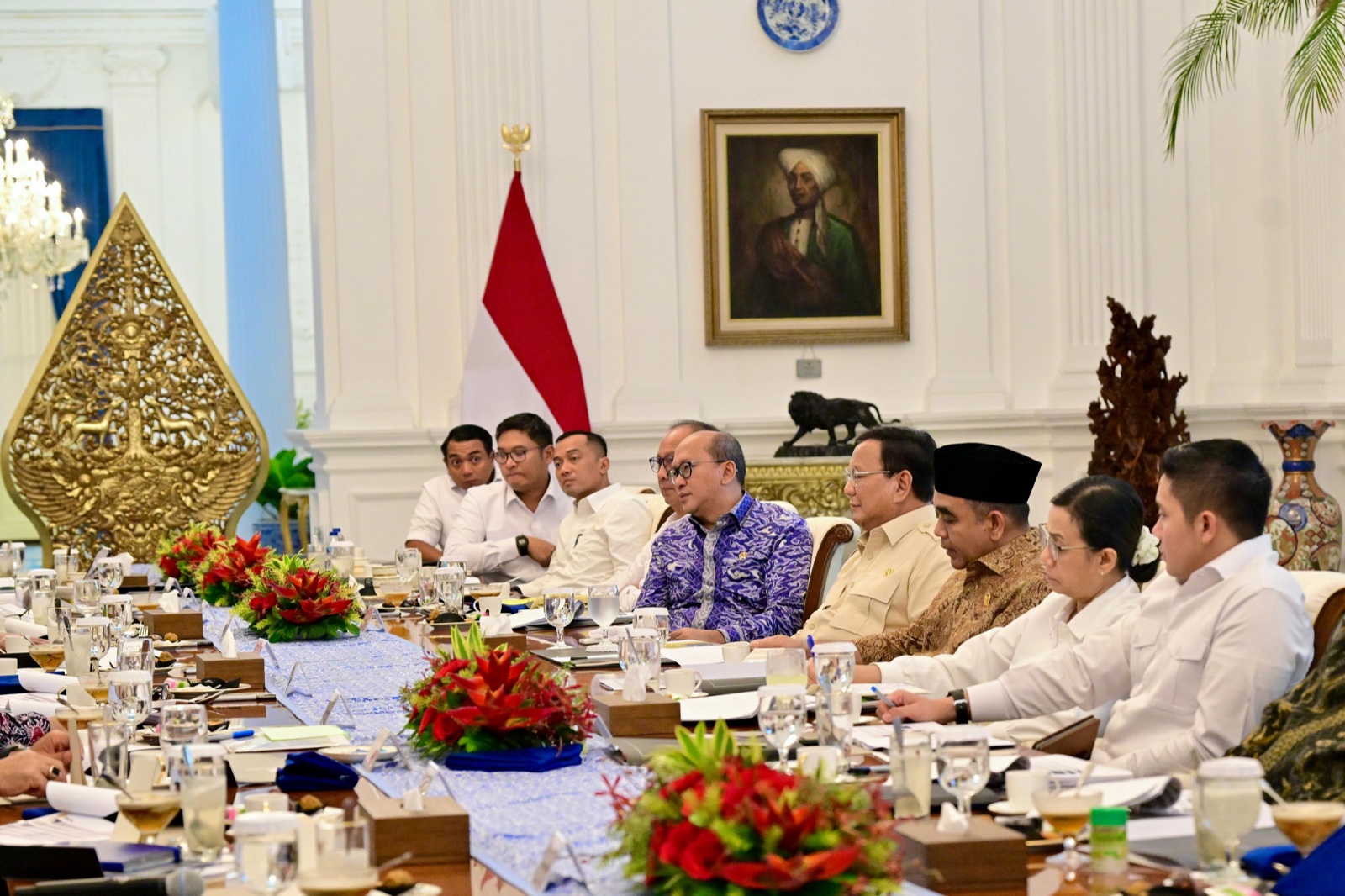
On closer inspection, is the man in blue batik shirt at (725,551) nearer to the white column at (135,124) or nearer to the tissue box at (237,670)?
the tissue box at (237,670)

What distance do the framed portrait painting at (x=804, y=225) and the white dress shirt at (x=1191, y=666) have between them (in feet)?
18.6

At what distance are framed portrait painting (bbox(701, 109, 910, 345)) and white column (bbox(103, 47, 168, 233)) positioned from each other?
7449 mm

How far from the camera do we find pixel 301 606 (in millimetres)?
4348

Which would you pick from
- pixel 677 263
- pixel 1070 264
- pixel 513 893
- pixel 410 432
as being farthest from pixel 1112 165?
pixel 513 893

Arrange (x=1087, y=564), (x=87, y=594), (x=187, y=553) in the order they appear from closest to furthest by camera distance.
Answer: (x=1087, y=564), (x=87, y=594), (x=187, y=553)

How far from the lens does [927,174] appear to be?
8945 millimetres

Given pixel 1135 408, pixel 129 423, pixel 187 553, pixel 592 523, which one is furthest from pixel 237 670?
pixel 1135 408

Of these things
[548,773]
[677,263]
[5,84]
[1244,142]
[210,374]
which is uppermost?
[5,84]

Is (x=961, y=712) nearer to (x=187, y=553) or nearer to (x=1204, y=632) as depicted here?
(x=1204, y=632)

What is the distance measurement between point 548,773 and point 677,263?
21.1ft

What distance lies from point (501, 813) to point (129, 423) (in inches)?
208

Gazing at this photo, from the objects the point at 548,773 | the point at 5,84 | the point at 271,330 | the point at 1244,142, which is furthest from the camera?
the point at 5,84

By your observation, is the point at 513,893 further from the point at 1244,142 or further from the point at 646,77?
the point at 1244,142

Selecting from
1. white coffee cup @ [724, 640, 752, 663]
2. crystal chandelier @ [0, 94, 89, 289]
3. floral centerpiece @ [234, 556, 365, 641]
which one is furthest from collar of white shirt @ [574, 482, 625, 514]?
crystal chandelier @ [0, 94, 89, 289]
